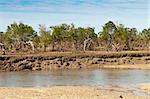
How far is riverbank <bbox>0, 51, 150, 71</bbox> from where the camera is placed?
61.3m

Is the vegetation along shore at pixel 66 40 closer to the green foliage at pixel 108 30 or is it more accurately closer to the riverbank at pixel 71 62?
the green foliage at pixel 108 30

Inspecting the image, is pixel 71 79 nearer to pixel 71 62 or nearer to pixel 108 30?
pixel 71 62

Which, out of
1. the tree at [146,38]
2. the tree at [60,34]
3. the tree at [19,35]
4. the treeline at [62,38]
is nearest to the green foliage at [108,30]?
the treeline at [62,38]

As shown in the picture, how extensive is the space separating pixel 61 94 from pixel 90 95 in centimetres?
205

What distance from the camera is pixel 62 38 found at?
3944 inches

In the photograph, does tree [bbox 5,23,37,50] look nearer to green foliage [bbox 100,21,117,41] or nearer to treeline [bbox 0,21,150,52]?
treeline [bbox 0,21,150,52]

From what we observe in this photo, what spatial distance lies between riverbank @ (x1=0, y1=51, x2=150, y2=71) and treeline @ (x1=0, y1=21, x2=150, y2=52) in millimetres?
28144

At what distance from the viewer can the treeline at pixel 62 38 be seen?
9844 cm

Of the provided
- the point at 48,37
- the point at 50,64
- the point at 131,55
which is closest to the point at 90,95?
the point at 50,64

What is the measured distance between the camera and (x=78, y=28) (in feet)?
341

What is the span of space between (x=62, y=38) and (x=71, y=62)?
34.9 meters

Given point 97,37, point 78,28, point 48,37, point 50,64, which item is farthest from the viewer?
point 97,37

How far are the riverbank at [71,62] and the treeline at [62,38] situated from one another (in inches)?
1108

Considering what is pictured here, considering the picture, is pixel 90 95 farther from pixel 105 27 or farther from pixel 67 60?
pixel 105 27
